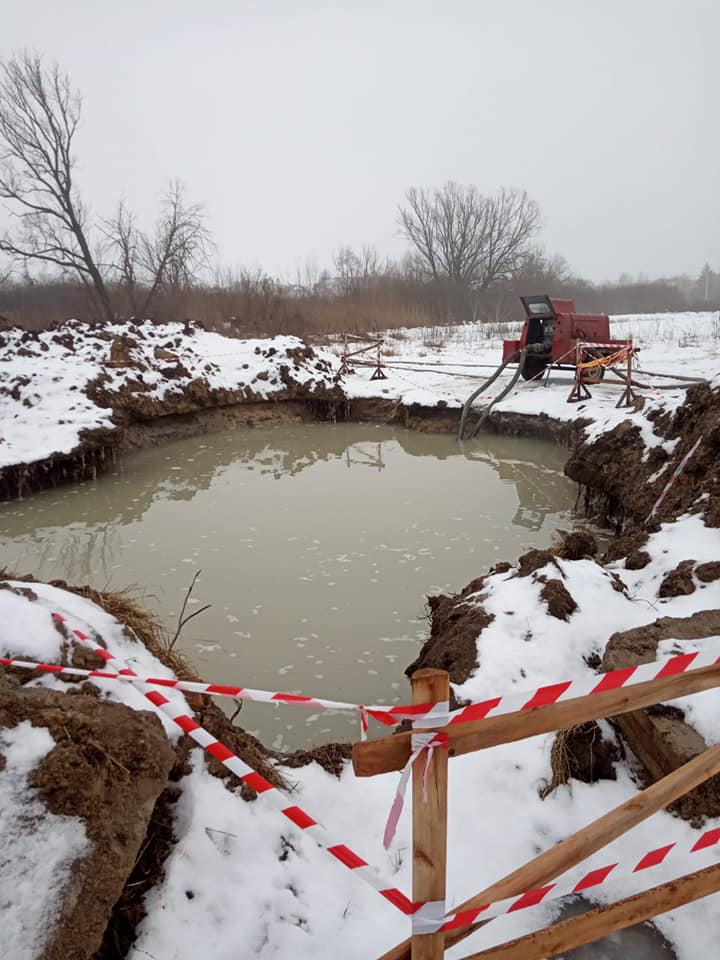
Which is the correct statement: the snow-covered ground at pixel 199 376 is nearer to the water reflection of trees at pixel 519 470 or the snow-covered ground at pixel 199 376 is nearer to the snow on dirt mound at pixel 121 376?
the snow on dirt mound at pixel 121 376

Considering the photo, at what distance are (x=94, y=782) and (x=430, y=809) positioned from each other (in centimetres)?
116

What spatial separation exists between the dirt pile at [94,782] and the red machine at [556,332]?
42.2 feet

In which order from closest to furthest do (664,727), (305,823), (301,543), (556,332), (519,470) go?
(305,823)
(664,727)
(301,543)
(519,470)
(556,332)

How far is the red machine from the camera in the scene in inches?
542

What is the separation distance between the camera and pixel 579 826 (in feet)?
8.27

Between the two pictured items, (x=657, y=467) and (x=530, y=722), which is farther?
A: (x=657, y=467)

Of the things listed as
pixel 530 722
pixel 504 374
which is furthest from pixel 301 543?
pixel 504 374

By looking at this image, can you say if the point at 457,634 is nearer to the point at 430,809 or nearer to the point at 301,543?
the point at 430,809

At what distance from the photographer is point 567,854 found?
1512 mm

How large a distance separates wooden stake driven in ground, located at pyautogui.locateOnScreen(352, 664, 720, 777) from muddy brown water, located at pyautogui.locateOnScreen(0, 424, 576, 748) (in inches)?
112

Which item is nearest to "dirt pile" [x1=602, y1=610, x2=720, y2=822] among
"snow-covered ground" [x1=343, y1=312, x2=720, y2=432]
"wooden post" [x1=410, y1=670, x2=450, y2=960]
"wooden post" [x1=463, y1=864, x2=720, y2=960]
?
"wooden post" [x1=463, y1=864, x2=720, y2=960]

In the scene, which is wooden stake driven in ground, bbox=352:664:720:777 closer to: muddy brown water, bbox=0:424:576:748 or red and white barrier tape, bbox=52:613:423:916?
red and white barrier tape, bbox=52:613:423:916

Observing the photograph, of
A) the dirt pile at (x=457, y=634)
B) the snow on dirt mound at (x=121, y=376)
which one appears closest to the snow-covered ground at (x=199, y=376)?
the snow on dirt mound at (x=121, y=376)

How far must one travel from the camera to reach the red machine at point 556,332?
1377 cm
